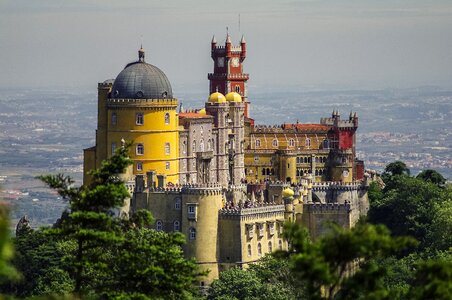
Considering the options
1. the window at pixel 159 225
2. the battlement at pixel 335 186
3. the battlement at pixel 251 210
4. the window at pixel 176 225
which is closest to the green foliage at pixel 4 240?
the battlement at pixel 251 210

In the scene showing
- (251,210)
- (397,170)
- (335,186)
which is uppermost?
(397,170)

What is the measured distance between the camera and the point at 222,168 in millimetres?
128625

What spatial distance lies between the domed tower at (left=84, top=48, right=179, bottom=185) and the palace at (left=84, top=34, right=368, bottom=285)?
8 centimetres

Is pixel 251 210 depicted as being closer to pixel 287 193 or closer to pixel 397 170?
pixel 287 193

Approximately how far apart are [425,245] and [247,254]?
15001 millimetres

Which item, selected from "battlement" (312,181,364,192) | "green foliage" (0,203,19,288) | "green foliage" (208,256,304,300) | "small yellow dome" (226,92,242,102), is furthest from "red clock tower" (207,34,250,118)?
"green foliage" (0,203,19,288)

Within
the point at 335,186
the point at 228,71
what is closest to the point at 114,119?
the point at 335,186

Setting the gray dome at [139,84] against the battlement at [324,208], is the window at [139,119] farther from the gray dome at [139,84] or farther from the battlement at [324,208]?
the battlement at [324,208]

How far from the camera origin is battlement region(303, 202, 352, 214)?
118 meters

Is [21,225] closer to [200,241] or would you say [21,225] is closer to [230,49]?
[200,241]

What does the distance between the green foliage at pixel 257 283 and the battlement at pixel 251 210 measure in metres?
4.01

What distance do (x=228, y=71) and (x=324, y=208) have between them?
109 ft

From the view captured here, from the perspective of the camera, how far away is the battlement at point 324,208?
11800 cm

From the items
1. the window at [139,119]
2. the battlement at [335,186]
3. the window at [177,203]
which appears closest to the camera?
the window at [177,203]
